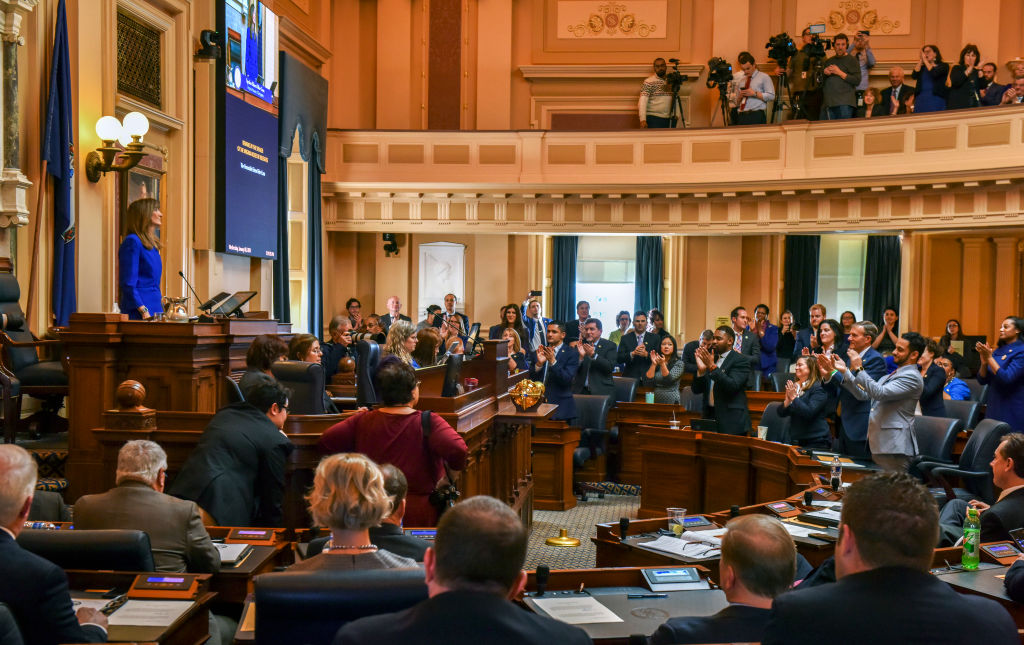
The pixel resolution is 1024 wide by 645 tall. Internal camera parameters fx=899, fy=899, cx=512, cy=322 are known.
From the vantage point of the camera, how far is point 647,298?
14.7 meters

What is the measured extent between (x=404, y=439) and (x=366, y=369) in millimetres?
1538

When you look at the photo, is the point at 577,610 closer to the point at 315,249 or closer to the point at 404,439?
the point at 404,439

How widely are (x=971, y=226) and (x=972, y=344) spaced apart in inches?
67.9

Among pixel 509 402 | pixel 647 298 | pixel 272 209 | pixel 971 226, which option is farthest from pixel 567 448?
pixel 647 298

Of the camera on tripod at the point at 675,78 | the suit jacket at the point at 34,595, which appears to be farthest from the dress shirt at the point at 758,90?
the suit jacket at the point at 34,595

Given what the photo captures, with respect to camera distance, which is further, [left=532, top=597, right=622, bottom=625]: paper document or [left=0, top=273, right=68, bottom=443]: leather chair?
[left=0, top=273, right=68, bottom=443]: leather chair

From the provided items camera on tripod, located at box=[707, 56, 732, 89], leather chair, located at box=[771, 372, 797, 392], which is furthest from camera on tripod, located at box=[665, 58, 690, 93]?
leather chair, located at box=[771, 372, 797, 392]

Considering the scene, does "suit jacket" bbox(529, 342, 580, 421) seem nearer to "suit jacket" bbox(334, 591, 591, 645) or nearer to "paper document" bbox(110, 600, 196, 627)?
"paper document" bbox(110, 600, 196, 627)

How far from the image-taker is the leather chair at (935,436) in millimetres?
5535

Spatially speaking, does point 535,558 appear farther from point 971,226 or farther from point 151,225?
point 971,226

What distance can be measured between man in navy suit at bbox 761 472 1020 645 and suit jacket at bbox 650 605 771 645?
31cm

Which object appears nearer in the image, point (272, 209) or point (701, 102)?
point (272, 209)

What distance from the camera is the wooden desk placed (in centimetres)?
234

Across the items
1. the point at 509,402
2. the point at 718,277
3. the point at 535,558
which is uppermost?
the point at 718,277
